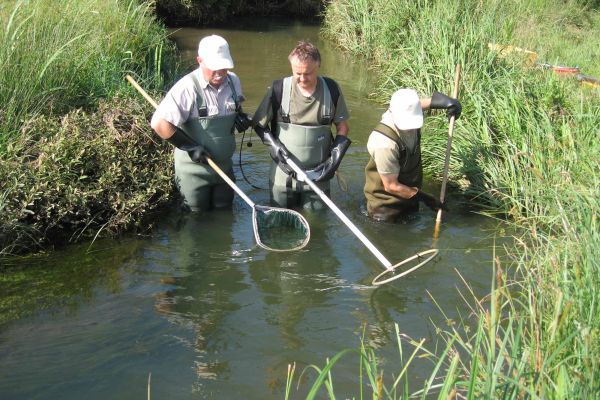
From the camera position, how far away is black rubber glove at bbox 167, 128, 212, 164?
5719 mm

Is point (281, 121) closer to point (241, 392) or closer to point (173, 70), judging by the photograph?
point (241, 392)

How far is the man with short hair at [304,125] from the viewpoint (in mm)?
5883

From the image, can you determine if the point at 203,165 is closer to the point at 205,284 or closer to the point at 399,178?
the point at 205,284

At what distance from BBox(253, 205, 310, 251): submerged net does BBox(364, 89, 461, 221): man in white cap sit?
80 cm

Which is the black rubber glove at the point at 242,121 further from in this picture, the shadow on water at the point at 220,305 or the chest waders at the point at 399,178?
the chest waders at the point at 399,178

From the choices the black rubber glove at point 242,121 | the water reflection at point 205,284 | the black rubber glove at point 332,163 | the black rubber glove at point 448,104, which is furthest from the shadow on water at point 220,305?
the black rubber glove at point 448,104

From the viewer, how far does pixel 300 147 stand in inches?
236

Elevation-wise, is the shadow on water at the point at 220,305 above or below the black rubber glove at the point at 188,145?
below

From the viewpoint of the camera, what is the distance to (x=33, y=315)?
4957 mm

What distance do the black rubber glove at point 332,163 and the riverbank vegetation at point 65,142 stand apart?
1487 mm

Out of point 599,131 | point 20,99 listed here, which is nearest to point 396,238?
point 599,131

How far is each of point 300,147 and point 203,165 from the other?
34.4 inches

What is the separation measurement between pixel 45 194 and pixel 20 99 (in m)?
1.18

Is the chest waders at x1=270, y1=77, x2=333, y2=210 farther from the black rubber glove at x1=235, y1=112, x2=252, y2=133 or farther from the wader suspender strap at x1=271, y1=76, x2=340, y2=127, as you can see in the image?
the black rubber glove at x1=235, y1=112, x2=252, y2=133
